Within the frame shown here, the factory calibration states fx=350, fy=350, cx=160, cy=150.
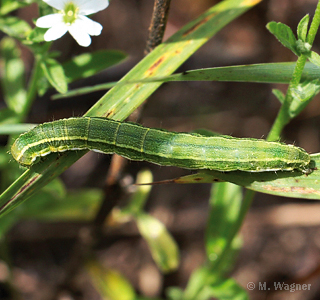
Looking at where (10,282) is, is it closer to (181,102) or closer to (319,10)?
(181,102)

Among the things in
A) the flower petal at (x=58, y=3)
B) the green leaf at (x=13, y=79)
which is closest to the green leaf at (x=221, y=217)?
the green leaf at (x=13, y=79)

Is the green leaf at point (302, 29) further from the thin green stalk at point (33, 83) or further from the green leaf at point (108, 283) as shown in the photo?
the green leaf at point (108, 283)

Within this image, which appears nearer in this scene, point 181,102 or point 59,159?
point 59,159

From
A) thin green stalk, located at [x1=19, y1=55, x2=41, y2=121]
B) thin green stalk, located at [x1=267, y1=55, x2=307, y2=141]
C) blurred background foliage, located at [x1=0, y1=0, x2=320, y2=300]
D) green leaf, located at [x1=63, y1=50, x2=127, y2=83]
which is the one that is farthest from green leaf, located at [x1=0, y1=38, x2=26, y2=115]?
thin green stalk, located at [x1=267, y1=55, x2=307, y2=141]

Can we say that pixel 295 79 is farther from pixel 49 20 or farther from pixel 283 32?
pixel 49 20

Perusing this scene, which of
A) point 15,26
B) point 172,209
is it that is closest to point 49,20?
point 15,26

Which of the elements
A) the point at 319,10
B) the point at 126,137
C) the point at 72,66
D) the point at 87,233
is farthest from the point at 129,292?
the point at 319,10
